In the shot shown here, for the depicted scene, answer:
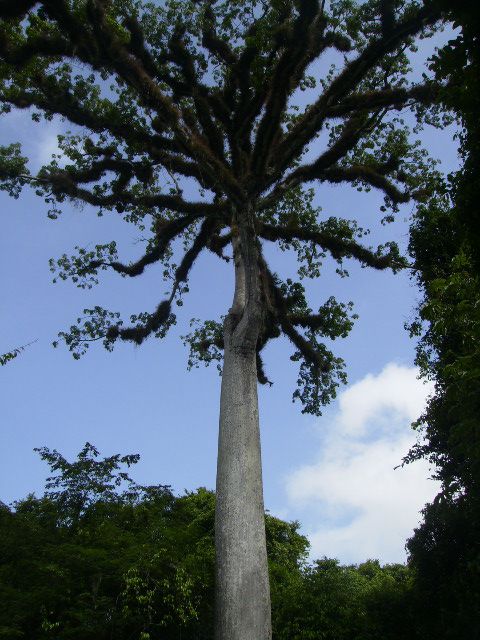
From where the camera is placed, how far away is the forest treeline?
7.54 metres

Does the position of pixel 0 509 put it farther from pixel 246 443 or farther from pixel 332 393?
pixel 332 393

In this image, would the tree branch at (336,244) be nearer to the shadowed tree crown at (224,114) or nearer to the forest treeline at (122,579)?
the shadowed tree crown at (224,114)

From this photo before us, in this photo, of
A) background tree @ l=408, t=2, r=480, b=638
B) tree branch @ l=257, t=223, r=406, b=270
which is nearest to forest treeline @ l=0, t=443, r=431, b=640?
background tree @ l=408, t=2, r=480, b=638

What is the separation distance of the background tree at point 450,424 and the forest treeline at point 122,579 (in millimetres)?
1092

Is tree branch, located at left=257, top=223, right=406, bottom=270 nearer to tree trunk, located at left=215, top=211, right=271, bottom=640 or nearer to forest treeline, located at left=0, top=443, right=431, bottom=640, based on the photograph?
tree trunk, located at left=215, top=211, right=271, bottom=640

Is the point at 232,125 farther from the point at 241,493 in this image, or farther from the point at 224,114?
the point at 241,493

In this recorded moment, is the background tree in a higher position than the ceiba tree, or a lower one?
lower

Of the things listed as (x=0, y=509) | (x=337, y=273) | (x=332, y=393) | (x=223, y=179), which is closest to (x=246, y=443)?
(x=0, y=509)

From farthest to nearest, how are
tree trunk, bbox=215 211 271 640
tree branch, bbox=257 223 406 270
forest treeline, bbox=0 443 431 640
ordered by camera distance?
1. tree branch, bbox=257 223 406 270
2. forest treeline, bbox=0 443 431 640
3. tree trunk, bbox=215 211 271 640

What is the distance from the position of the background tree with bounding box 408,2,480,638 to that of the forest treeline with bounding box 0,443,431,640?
3.58 ft

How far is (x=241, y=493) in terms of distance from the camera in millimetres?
7656

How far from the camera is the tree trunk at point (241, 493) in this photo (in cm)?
666

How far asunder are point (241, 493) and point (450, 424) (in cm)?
781

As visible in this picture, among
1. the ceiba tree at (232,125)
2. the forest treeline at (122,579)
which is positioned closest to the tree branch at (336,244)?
the ceiba tree at (232,125)
